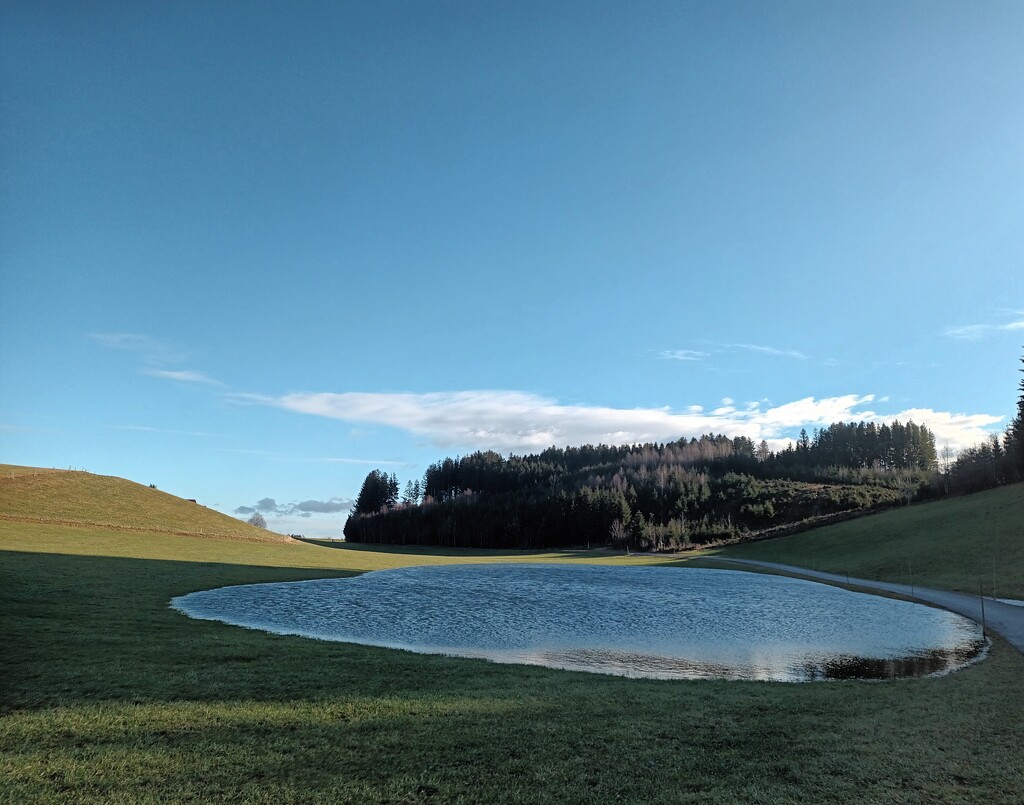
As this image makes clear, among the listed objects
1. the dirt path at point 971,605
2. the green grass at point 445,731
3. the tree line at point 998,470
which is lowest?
the dirt path at point 971,605

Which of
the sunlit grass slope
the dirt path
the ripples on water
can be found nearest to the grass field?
the ripples on water

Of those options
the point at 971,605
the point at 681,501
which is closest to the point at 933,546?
the point at 971,605

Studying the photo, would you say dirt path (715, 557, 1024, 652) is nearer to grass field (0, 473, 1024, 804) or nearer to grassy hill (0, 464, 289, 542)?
grass field (0, 473, 1024, 804)

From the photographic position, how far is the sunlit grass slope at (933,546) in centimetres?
4200

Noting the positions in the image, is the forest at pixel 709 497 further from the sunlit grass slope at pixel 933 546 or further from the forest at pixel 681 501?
the sunlit grass slope at pixel 933 546

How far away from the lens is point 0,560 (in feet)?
103

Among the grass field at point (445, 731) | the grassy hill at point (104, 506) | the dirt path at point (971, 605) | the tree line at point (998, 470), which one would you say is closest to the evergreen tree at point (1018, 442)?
the tree line at point (998, 470)

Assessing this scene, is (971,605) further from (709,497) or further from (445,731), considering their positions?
(709,497)

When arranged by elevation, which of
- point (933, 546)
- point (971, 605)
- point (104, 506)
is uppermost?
point (104, 506)

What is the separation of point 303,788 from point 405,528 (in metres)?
158

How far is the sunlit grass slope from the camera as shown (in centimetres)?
4200

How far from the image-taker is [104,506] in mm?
70500

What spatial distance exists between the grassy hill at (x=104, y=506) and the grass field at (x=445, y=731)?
56.0 metres

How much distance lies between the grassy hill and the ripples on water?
3775 centimetres
